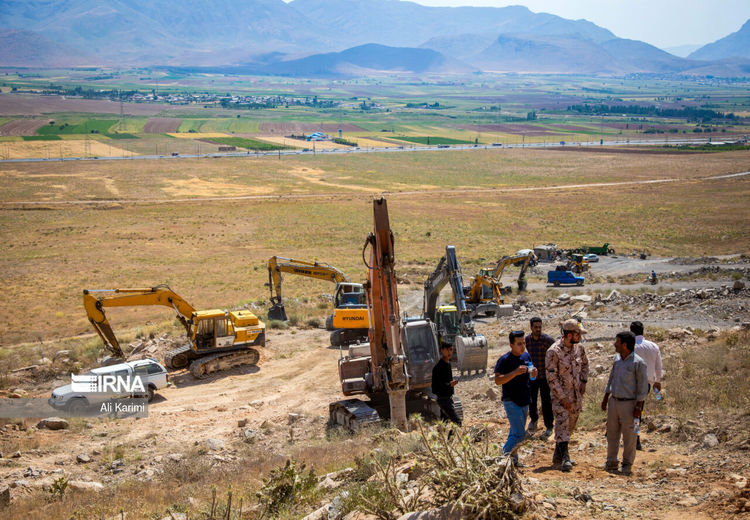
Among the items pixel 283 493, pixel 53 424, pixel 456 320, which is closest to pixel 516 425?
pixel 283 493

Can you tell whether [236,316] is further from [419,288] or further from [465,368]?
[419,288]

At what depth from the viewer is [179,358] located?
23266 mm

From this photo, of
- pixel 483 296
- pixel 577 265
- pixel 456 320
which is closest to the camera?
pixel 456 320

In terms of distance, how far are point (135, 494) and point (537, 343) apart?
24.7 feet

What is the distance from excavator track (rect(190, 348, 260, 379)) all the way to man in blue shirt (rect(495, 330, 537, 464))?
15.2 m

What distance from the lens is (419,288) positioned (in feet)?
128

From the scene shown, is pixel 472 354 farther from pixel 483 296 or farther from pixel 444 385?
pixel 483 296

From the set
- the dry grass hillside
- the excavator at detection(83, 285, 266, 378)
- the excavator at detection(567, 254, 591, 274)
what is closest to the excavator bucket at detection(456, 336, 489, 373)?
the dry grass hillside

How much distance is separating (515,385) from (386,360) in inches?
152

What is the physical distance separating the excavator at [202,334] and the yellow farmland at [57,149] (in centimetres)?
11262

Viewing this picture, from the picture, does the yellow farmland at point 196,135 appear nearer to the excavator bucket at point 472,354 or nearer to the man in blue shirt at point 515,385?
the excavator bucket at point 472,354

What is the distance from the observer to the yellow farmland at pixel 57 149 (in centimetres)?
12405

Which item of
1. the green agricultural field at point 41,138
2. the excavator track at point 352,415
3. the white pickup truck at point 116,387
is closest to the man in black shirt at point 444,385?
the excavator track at point 352,415

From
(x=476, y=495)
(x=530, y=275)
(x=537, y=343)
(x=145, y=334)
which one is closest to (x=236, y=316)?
(x=145, y=334)
